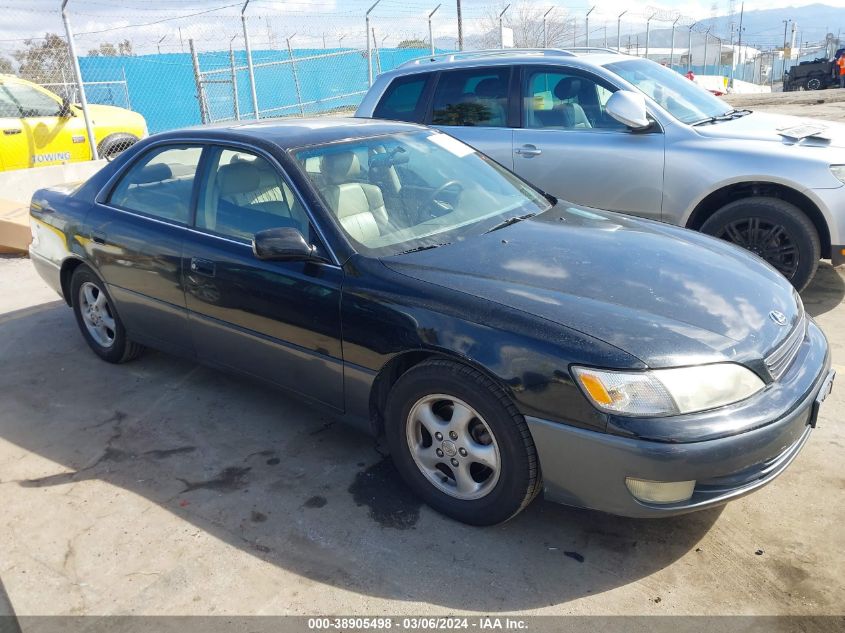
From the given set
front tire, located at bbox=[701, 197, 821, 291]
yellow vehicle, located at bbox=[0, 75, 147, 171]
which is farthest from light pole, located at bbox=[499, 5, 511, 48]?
front tire, located at bbox=[701, 197, 821, 291]

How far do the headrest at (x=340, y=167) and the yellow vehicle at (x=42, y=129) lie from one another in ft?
26.8

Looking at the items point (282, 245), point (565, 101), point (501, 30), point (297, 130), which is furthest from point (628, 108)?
point (501, 30)

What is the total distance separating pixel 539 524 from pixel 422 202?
165 centimetres

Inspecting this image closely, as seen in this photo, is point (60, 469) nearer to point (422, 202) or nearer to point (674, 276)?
point (422, 202)

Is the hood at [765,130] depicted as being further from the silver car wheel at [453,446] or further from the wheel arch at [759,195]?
the silver car wheel at [453,446]

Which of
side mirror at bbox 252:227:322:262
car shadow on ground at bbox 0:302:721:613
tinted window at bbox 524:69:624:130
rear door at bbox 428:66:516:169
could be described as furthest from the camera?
rear door at bbox 428:66:516:169

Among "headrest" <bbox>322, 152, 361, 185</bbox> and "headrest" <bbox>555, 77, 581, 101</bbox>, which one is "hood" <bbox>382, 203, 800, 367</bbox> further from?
"headrest" <bbox>555, 77, 581, 101</bbox>

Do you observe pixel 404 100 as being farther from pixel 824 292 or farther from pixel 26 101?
pixel 26 101

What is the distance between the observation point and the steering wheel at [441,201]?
3.61 meters

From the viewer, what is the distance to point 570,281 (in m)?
2.94

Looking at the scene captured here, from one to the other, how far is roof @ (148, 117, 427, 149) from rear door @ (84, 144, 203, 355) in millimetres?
152

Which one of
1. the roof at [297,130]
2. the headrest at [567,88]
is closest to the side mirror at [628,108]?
the headrest at [567,88]

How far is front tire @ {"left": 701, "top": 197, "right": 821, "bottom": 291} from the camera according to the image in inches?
195

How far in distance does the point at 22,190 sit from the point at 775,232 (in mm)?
8594
